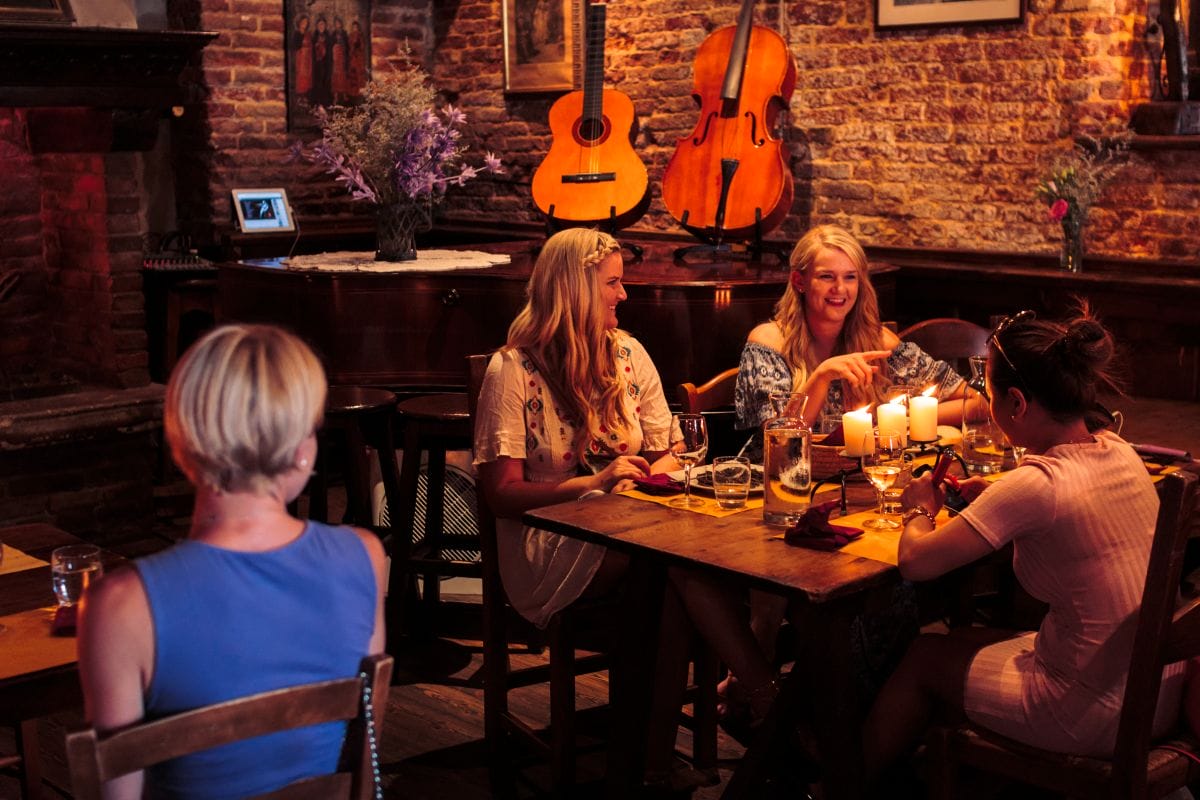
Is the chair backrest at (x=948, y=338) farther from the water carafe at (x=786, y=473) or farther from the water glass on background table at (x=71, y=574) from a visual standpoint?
the water glass on background table at (x=71, y=574)

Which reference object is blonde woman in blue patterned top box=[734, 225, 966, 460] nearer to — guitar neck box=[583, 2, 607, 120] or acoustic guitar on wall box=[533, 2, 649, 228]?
acoustic guitar on wall box=[533, 2, 649, 228]

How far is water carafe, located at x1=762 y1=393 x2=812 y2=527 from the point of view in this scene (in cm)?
271

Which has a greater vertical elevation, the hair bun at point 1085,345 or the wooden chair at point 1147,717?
the hair bun at point 1085,345

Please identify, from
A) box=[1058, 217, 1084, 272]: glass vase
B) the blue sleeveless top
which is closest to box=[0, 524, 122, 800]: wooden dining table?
the blue sleeveless top

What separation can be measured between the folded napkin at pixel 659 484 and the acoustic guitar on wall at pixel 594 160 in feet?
9.29

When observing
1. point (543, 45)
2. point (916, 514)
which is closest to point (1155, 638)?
point (916, 514)

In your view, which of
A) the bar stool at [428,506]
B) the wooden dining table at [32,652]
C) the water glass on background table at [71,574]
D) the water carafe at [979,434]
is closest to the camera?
the wooden dining table at [32,652]

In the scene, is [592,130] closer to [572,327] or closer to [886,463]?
[572,327]

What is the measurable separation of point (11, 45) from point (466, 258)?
1805mm

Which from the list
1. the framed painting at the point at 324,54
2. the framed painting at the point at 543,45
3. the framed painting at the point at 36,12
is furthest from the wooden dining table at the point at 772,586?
the framed painting at the point at 324,54

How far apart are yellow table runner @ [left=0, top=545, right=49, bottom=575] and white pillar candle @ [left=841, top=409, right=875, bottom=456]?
5.45 ft

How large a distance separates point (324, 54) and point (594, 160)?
2486 mm

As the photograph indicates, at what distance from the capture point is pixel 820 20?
6.14 meters

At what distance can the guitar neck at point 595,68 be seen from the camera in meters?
5.90
